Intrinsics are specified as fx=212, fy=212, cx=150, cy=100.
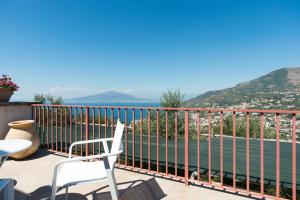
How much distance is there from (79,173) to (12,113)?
10.5ft

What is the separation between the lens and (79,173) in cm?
188

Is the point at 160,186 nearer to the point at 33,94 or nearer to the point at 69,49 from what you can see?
the point at 33,94

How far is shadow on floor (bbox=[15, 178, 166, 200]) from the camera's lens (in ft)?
7.63

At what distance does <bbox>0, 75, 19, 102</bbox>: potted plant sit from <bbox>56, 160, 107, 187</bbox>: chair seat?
9.62 feet

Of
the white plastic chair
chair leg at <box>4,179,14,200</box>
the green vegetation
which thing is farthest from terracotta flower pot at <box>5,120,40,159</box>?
the green vegetation

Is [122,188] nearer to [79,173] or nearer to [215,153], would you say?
[79,173]

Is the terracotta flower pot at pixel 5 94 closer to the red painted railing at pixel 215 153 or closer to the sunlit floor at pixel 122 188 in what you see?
the red painted railing at pixel 215 153

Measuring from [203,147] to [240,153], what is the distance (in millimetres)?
764

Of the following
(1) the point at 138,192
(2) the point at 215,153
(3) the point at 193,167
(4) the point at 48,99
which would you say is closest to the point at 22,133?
(1) the point at 138,192

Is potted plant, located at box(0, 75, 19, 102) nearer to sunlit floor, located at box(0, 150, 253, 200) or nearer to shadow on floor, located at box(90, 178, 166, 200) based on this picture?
sunlit floor, located at box(0, 150, 253, 200)

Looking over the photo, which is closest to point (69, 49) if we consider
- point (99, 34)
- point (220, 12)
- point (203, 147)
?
point (99, 34)

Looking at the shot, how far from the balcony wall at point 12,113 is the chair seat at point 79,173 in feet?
9.30

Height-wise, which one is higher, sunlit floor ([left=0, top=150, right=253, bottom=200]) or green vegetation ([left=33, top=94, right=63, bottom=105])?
green vegetation ([left=33, top=94, right=63, bottom=105])

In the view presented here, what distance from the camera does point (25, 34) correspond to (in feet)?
31.2
